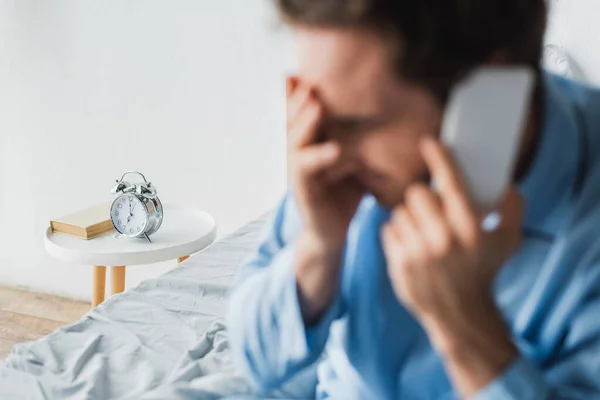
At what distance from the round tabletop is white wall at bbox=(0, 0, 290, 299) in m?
0.29

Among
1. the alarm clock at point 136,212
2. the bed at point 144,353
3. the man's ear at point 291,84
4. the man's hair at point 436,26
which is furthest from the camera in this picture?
the alarm clock at point 136,212

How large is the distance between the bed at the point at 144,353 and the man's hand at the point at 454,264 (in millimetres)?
373

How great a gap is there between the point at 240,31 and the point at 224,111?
0.82 feet

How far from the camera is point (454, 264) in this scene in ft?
1.72

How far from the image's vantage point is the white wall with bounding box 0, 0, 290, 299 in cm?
196

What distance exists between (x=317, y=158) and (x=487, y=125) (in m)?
0.14

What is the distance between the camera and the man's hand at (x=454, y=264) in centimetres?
52

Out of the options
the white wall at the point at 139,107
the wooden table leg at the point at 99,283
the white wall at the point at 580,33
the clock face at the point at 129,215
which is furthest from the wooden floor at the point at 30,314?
the white wall at the point at 580,33

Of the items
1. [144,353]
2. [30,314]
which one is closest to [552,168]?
[144,353]

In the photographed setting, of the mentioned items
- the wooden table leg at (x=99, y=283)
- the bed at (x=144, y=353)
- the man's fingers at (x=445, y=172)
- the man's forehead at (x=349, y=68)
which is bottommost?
the wooden table leg at (x=99, y=283)

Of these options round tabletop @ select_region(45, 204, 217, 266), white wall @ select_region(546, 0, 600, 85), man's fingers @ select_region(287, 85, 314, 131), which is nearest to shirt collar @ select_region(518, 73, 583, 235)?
man's fingers @ select_region(287, 85, 314, 131)

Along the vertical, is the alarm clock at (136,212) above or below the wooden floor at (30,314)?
above

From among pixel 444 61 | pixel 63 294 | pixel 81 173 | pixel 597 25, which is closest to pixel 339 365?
pixel 444 61

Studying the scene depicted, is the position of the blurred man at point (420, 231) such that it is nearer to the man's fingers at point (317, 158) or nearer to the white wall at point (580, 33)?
the man's fingers at point (317, 158)
